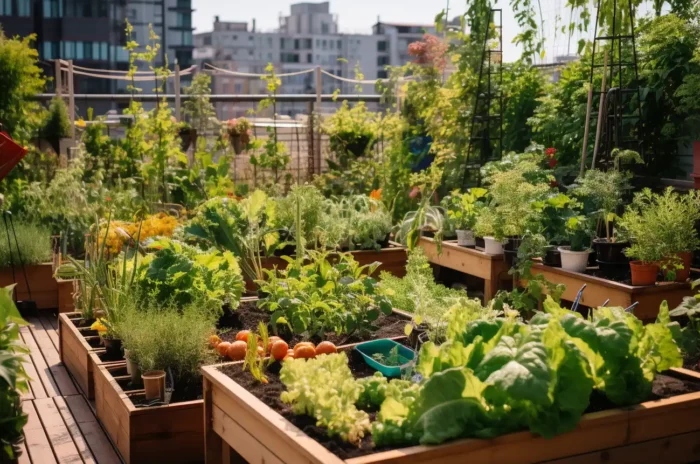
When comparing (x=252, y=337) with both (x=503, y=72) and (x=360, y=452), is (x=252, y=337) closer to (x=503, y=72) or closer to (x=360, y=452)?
(x=360, y=452)

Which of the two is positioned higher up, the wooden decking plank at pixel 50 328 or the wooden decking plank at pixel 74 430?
the wooden decking plank at pixel 50 328

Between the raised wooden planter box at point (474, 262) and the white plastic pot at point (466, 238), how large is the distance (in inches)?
2.0

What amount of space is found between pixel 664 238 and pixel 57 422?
3188 mm

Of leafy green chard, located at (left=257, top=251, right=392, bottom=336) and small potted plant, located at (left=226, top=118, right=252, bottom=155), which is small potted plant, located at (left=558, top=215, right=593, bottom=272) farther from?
small potted plant, located at (left=226, top=118, right=252, bottom=155)

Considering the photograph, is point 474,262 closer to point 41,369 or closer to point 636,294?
point 636,294

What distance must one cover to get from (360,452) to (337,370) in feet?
1.35

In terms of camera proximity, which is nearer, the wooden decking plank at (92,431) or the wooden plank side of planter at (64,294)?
the wooden decking plank at (92,431)

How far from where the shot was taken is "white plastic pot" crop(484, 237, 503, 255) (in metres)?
5.73

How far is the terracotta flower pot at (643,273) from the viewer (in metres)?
4.70

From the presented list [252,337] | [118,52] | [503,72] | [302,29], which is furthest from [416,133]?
[302,29]

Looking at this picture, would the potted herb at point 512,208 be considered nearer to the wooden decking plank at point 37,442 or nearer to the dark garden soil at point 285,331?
the dark garden soil at point 285,331

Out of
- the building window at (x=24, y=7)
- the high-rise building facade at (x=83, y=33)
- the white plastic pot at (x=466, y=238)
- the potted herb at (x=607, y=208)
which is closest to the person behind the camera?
the potted herb at (x=607, y=208)

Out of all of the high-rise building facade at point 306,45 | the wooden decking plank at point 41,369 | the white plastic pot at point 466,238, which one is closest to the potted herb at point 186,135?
the wooden decking plank at point 41,369

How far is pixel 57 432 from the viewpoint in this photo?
397 centimetres
